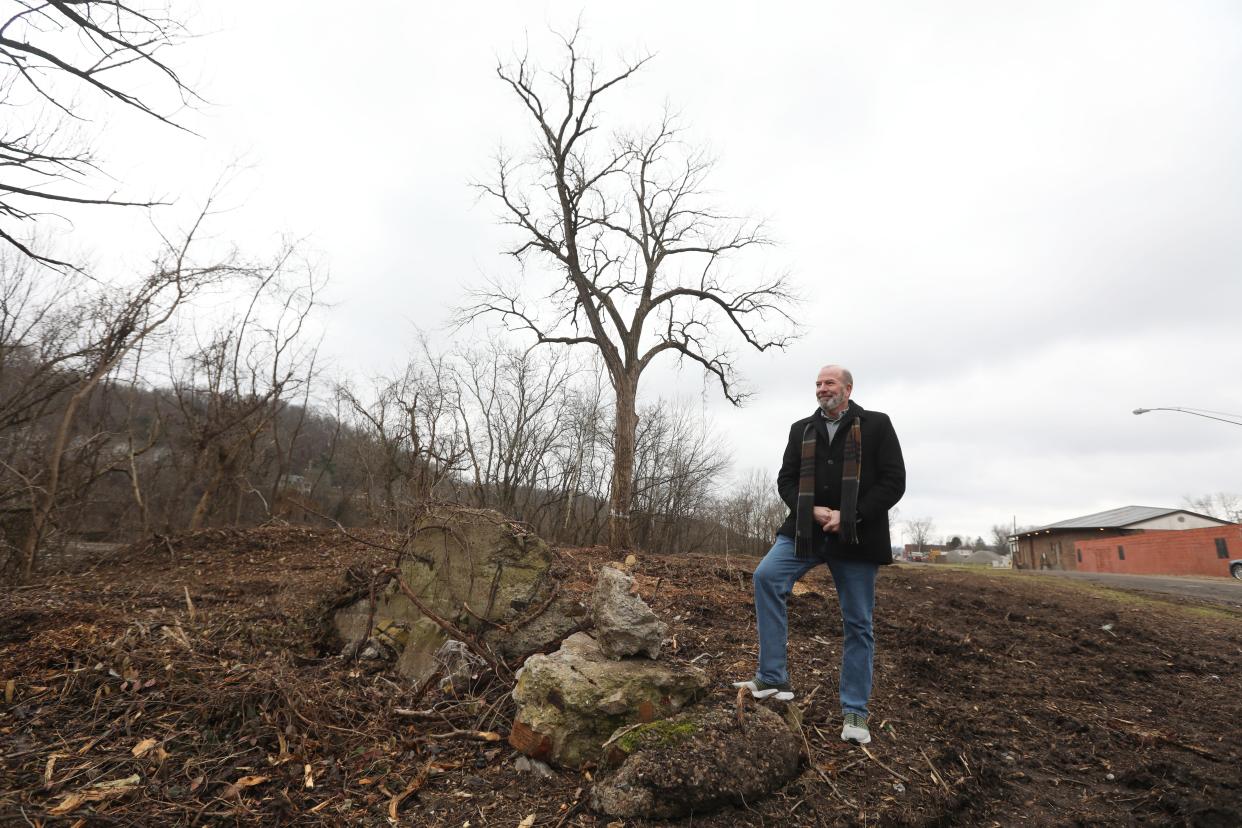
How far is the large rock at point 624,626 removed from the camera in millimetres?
3248

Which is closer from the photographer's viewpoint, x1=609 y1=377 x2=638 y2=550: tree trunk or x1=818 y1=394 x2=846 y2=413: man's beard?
x1=818 y1=394 x2=846 y2=413: man's beard

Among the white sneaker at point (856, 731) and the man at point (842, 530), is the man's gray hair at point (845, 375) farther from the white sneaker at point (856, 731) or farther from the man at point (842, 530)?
the white sneaker at point (856, 731)

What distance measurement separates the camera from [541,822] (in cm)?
246

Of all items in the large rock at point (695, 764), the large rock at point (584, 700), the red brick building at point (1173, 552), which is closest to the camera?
the large rock at point (695, 764)

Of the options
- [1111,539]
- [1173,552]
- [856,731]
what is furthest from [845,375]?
[1111,539]

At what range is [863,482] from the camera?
342 centimetres

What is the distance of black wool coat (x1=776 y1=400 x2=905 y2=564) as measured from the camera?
129 inches

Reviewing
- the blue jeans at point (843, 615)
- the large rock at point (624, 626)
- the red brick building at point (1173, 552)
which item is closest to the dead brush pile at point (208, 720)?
the large rock at point (624, 626)

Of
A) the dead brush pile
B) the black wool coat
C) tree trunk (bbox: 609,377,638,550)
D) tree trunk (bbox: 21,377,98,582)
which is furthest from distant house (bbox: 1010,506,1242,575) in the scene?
tree trunk (bbox: 21,377,98,582)

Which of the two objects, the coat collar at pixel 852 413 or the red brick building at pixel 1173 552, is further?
the red brick building at pixel 1173 552

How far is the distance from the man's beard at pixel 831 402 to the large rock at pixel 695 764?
1767 millimetres

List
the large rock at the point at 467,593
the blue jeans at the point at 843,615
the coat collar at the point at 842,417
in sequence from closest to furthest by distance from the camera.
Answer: the blue jeans at the point at 843,615 → the coat collar at the point at 842,417 → the large rock at the point at 467,593

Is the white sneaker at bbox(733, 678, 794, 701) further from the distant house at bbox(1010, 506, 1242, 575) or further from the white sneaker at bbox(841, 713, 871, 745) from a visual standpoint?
the distant house at bbox(1010, 506, 1242, 575)

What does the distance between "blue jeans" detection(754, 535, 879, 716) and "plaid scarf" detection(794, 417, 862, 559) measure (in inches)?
5.2
